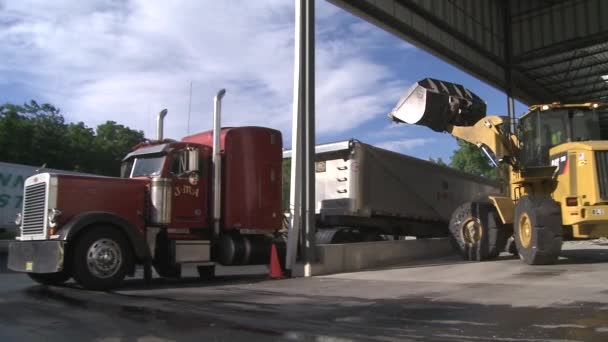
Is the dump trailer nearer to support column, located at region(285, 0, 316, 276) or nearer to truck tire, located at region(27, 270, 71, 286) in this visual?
support column, located at region(285, 0, 316, 276)

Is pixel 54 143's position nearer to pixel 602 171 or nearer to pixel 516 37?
pixel 516 37

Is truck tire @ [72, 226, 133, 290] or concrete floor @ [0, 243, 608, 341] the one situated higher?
truck tire @ [72, 226, 133, 290]

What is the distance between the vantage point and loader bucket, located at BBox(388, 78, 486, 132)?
578 inches

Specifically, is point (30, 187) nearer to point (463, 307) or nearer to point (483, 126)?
point (463, 307)

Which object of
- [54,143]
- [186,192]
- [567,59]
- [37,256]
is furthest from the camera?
[54,143]

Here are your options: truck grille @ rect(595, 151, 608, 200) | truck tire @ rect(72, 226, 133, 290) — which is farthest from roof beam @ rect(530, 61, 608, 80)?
truck tire @ rect(72, 226, 133, 290)

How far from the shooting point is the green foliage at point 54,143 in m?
41.3

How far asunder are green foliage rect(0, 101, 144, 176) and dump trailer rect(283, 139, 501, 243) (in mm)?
32094

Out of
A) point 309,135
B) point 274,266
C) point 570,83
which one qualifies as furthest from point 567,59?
point 274,266

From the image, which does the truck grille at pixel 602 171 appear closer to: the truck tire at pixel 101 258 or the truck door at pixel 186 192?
the truck door at pixel 186 192

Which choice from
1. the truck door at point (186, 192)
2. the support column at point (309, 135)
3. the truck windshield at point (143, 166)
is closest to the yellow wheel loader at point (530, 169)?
the support column at point (309, 135)

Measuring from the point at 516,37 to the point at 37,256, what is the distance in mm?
21249

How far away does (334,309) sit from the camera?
7473 mm

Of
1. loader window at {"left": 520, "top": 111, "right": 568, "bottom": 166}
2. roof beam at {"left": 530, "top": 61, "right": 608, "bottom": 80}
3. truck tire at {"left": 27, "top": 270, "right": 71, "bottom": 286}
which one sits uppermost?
roof beam at {"left": 530, "top": 61, "right": 608, "bottom": 80}
